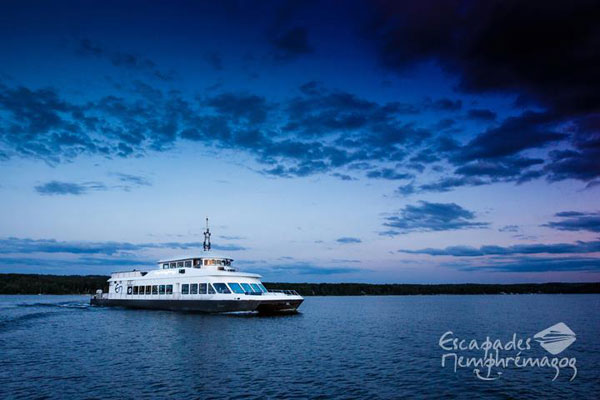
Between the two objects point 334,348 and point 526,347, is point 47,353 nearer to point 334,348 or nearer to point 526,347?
point 334,348

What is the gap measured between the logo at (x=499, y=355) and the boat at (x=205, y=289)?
26.4m

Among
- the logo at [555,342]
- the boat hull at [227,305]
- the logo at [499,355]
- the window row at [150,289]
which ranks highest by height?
the window row at [150,289]

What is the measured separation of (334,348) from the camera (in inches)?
1693

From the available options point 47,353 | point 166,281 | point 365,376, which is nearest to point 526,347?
point 365,376

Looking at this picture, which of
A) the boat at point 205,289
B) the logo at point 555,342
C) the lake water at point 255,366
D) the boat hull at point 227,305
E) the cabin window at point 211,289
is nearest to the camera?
the lake water at point 255,366

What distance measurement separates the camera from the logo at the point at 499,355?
110 feet

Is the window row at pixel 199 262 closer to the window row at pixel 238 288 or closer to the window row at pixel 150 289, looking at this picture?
the window row at pixel 150 289

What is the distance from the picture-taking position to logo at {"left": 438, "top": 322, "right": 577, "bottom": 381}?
Answer: 33.6 meters

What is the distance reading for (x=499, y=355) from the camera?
3956 centimetres

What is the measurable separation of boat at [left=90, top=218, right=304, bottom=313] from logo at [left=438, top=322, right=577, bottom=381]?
86.8ft

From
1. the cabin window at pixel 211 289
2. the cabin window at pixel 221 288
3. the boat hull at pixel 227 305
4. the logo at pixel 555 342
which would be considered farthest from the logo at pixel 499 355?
the cabin window at pixel 211 289

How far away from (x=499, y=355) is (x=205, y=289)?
147 feet

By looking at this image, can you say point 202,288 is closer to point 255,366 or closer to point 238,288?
point 238,288

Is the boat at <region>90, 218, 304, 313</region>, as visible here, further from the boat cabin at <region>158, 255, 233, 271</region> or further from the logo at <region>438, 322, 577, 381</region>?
the logo at <region>438, 322, 577, 381</region>
